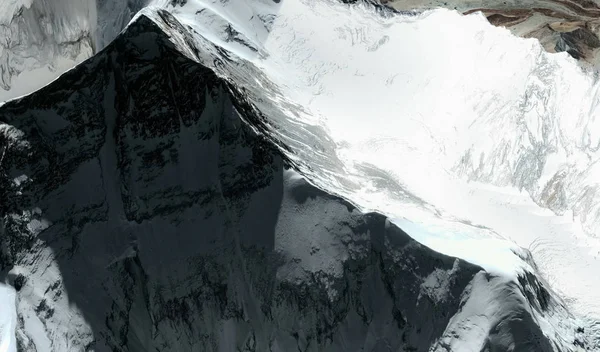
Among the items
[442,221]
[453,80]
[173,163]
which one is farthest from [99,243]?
[453,80]

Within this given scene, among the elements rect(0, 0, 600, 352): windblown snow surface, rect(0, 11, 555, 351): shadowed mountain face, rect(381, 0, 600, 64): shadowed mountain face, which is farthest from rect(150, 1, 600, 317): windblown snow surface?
rect(381, 0, 600, 64): shadowed mountain face

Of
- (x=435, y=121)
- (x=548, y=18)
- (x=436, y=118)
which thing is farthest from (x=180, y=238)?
(x=548, y=18)

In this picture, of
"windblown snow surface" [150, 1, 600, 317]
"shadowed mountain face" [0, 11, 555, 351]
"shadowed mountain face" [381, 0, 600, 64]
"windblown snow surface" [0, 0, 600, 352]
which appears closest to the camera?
"shadowed mountain face" [0, 11, 555, 351]

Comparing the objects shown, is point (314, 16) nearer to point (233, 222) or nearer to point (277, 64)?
point (277, 64)

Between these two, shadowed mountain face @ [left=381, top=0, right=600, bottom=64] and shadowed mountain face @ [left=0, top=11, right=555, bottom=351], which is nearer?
shadowed mountain face @ [left=0, top=11, right=555, bottom=351]

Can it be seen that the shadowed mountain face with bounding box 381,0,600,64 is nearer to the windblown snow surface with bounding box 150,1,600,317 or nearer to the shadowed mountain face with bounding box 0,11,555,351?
the windblown snow surface with bounding box 150,1,600,317

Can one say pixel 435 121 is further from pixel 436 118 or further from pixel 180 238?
pixel 180 238
